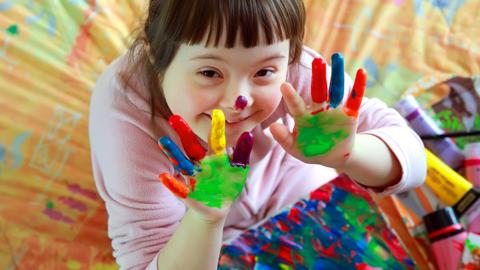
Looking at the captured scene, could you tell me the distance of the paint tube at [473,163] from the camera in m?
1.04

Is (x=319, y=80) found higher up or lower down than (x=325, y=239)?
higher up

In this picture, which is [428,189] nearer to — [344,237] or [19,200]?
[344,237]

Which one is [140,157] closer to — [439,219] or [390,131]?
[390,131]

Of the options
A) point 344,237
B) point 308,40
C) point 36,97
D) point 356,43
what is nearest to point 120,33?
point 36,97

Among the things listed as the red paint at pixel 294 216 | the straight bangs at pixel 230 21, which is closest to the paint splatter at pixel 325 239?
the red paint at pixel 294 216

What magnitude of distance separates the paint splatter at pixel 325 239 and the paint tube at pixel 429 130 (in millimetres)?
207

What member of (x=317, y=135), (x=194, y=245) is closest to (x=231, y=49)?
(x=317, y=135)

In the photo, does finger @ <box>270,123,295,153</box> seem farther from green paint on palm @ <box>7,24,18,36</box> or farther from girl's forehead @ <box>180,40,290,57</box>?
green paint on palm @ <box>7,24,18,36</box>

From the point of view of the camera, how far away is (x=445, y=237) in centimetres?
96

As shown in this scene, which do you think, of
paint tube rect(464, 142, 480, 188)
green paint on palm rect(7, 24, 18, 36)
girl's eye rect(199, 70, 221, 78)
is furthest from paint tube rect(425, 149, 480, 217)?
green paint on palm rect(7, 24, 18, 36)

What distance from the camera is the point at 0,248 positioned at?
92 cm

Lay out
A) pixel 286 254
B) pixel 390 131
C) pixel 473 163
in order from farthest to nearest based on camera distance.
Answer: pixel 473 163, pixel 286 254, pixel 390 131

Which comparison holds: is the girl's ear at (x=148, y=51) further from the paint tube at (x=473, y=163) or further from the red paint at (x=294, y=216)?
the paint tube at (x=473, y=163)

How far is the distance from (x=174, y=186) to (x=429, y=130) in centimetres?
71
